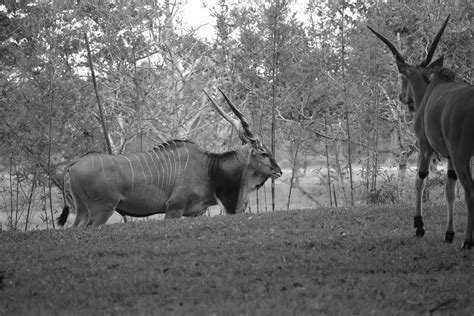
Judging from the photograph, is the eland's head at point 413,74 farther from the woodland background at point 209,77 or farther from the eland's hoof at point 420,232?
the woodland background at point 209,77

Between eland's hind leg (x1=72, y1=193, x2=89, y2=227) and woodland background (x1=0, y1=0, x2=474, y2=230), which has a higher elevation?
woodland background (x1=0, y1=0, x2=474, y2=230)

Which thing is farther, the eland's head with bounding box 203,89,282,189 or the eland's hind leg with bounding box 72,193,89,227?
the eland's head with bounding box 203,89,282,189

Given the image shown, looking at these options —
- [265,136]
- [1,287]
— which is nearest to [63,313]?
[1,287]

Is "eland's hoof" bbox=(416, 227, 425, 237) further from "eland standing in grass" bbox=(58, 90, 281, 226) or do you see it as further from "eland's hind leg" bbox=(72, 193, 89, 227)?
"eland's hind leg" bbox=(72, 193, 89, 227)

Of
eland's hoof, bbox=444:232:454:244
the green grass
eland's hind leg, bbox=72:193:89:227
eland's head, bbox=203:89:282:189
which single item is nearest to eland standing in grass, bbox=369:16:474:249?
eland's hoof, bbox=444:232:454:244

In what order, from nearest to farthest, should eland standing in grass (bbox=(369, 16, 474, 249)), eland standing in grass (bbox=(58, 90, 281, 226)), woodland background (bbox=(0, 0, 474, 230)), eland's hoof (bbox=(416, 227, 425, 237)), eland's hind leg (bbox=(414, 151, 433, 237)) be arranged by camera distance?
1. eland standing in grass (bbox=(369, 16, 474, 249))
2. eland's hind leg (bbox=(414, 151, 433, 237))
3. eland's hoof (bbox=(416, 227, 425, 237))
4. eland standing in grass (bbox=(58, 90, 281, 226))
5. woodland background (bbox=(0, 0, 474, 230))

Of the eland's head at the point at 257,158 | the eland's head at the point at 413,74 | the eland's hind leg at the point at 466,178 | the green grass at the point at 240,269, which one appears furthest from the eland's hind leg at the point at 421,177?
the eland's head at the point at 257,158

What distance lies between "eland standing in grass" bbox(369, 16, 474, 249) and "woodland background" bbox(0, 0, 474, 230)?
13.8ft

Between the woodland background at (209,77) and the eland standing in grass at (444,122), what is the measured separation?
4.19 m

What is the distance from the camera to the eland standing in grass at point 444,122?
203 inches

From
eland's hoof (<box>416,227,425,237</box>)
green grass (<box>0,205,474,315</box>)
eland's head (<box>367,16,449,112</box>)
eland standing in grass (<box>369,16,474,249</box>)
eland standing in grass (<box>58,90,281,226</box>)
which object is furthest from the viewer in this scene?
eland standing in grass (<box>58,90,281,226</box>)

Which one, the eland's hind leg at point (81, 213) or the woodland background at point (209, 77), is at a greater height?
the woodland background at point (209, 77)

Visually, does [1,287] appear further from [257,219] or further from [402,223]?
[402,223]

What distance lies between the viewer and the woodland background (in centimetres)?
1086
